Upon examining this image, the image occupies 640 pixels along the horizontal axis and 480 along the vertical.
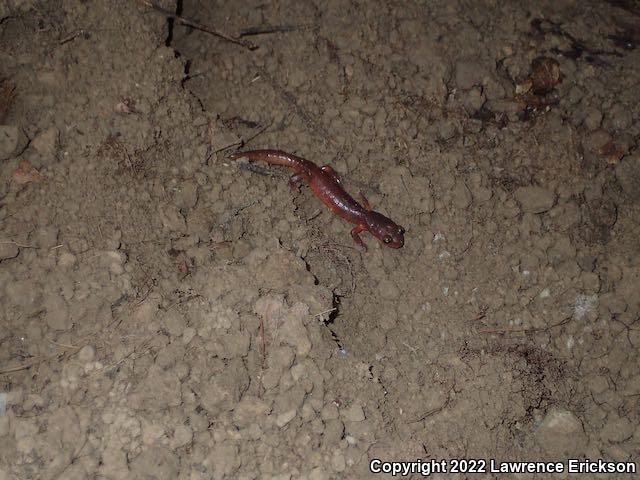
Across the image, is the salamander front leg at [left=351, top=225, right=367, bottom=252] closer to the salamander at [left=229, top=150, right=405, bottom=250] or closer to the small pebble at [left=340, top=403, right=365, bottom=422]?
the salamander at [left=229, top=150, right=405, bottom=250]

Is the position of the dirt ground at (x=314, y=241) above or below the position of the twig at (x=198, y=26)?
below

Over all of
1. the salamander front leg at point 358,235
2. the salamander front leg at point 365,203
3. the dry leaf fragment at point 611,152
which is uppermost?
the dry leaf fragment at point 611,152

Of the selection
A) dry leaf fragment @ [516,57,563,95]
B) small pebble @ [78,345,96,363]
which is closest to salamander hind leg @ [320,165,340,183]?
dry leaf fragment @ [516,57,563,95]

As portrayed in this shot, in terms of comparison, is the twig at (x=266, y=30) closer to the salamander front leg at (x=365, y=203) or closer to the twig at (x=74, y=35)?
the twig at (x=74, y=35)

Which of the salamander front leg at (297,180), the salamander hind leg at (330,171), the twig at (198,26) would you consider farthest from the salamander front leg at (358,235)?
the twig at (198,26)

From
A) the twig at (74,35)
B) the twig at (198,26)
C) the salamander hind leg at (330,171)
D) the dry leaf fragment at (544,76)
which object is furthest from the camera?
the dry leaf fragment at (544,76)

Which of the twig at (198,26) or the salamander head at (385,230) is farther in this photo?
the salamander head at (385,230)

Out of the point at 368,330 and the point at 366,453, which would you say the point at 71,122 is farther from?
the point at 366,453

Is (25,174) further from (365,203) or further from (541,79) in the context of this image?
(541,79)

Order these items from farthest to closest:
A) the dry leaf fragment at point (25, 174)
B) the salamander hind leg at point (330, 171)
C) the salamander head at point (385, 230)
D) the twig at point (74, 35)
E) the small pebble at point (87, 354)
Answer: the salamander hind leg at point (330, 171) < the salamander head at point (385, 230) < the twig at point (74, 35) < the dry leaf fragment at point (25, 174) < the small pebble at point (87, 354)
